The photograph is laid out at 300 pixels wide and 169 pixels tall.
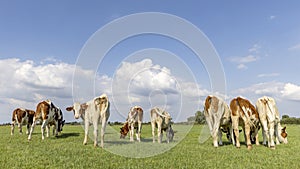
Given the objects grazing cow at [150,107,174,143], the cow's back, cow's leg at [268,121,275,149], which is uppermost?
the cow's back

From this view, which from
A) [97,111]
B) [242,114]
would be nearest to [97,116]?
[97,111]

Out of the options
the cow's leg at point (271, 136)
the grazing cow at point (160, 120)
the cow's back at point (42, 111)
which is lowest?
the cow's leg at point (271, 136)

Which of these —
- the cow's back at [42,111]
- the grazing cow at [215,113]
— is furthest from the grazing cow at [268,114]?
the cow's back at [42,111]

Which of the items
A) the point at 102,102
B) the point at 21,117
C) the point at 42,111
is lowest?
the point at 21,117

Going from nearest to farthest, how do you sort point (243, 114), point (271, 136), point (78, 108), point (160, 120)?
point (271, 136)
point (243, 114)
point (78, 108)
point (160, 120)

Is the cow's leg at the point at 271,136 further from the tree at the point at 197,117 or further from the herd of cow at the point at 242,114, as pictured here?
the tree at the point at 197,117

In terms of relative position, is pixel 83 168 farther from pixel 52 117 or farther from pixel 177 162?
pixel 52 117

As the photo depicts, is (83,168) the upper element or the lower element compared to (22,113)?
lower

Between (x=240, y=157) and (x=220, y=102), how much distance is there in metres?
4.41

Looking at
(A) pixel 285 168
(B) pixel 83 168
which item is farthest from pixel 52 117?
(A) pixel 285 168

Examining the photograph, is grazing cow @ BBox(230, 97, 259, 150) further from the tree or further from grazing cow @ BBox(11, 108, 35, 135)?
grazing cow @ BBox(11, 108, 35, 135)

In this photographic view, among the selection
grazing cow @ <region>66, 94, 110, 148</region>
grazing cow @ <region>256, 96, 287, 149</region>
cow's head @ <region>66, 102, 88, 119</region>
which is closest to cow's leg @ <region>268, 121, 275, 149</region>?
grazing cow @ <region>256, 96, 287, 149</region>

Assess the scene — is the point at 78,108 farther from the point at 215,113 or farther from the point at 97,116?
the point at 215,113

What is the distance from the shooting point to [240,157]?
392 inches
